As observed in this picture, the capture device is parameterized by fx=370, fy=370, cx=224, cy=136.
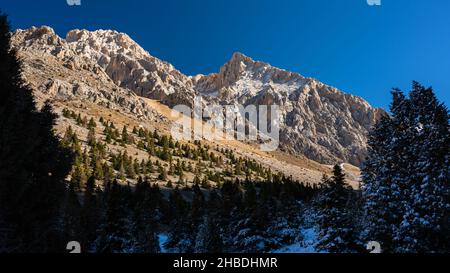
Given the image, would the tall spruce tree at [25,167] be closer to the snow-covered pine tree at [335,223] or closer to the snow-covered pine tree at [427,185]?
the snow-covered pine tree at [335,223]

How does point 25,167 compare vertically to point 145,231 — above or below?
above

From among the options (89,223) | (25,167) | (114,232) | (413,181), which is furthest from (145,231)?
(413,181)

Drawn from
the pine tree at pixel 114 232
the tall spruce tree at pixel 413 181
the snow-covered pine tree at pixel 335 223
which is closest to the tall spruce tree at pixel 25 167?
the pine tree at pixel 114 232

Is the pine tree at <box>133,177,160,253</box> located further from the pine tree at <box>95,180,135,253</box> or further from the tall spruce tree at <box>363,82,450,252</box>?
the tall spruce tree at <box>363,82,450,252</box>

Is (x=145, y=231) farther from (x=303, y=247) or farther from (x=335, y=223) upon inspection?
(x=335, y=223)

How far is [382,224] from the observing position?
2520 cm

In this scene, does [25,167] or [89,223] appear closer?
[25,167]

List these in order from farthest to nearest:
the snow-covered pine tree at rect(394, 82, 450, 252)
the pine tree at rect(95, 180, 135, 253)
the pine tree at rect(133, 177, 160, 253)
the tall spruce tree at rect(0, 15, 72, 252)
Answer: the pine tree at rect(95, 180, 135, 253), the pine tree at rect(133, 177, 160, 253), the snow-covered pine tree at rect(394, 82, 450, 252), the tall spruce tree at rect(0, 15, 72, 252)

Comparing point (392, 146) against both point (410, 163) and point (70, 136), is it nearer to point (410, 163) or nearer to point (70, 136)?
point (410, 163)

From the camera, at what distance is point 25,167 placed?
18.1 metres

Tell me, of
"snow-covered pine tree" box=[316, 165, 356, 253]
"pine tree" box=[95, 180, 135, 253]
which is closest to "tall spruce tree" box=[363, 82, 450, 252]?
"snow-covered pine tree" box=[316, 165, 356, 253]

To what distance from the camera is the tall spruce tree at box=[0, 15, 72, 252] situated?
48.3 feet
